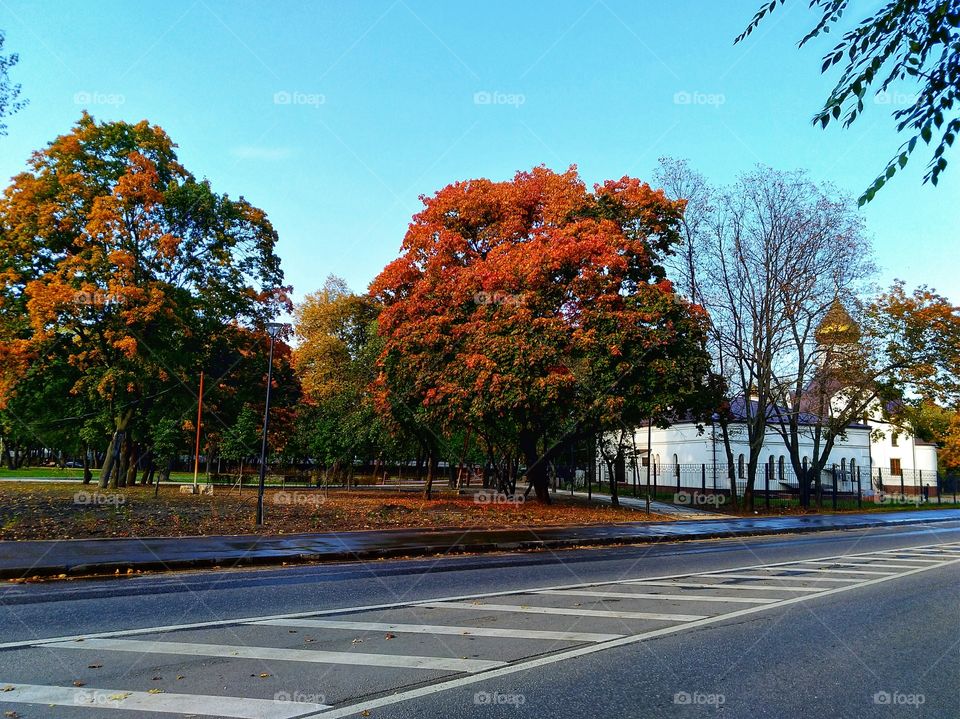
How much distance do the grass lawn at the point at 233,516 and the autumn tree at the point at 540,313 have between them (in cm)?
338

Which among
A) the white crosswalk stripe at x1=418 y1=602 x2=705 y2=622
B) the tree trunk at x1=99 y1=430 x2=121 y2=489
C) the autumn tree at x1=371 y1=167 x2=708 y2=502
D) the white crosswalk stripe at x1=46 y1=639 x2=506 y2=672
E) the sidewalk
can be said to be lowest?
the sidewalk

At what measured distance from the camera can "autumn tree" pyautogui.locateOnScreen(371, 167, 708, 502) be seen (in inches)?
901

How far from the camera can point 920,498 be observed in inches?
1961

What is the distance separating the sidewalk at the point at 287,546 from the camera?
11320 mm

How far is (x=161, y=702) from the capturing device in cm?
473

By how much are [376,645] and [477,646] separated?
3.15 ft

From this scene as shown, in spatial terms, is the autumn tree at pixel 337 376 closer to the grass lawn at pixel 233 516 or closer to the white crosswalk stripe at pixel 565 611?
the grass lawn at pixel 233 516

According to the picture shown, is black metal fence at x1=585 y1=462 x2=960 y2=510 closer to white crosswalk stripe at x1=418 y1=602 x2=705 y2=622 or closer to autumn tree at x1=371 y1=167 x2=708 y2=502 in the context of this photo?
autumn tree at x1=371 y1=167 x2=708 y2=502

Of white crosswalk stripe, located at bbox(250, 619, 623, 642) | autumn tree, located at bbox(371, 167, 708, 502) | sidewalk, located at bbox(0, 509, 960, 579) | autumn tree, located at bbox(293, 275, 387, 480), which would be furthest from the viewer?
autumn tree, located at bbox(293, 275, 387, 480)

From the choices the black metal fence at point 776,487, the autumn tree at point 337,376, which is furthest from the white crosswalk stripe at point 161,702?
the black metal fence at point 776,487

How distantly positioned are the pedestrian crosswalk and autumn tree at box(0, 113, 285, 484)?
22.7 m

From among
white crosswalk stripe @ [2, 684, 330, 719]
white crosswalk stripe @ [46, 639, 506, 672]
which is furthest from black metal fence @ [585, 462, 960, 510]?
white crosswalk stripe @ [2, 684, 330, 719]

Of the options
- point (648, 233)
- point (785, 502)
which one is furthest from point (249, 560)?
point (785, 502)

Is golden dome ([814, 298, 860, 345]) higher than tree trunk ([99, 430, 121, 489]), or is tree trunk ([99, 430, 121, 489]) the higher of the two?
golden dome ([814, 298, 860, 345])
